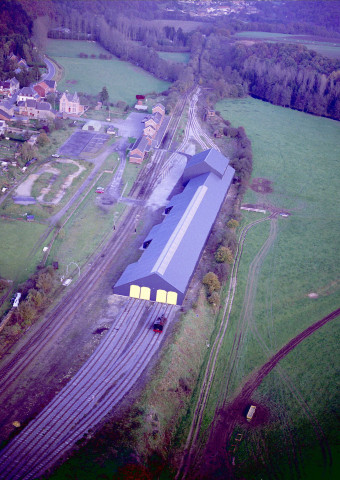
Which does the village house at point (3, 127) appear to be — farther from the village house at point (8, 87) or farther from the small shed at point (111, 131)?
the village house at point (8, 87)

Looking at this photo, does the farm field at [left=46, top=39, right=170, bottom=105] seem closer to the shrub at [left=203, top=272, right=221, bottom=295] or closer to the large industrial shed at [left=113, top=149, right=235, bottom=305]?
the large industrial shed at [left=113, top=149, right=235, bottom=305]

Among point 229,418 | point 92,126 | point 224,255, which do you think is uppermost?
point 92,126

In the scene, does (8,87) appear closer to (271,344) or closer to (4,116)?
(4,116)

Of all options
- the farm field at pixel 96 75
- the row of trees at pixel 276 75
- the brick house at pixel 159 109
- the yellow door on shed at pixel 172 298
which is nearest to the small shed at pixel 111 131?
the brick house at pixel 159 109

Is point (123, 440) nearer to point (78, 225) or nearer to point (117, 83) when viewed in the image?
point (78, 225)

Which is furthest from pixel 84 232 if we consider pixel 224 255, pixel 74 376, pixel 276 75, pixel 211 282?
pixel 276 75

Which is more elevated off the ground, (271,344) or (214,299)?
(214,299)

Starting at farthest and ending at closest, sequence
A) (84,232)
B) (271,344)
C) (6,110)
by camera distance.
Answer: (6,110), (84,232), (271,344)

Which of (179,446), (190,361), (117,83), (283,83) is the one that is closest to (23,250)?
(190,361)
